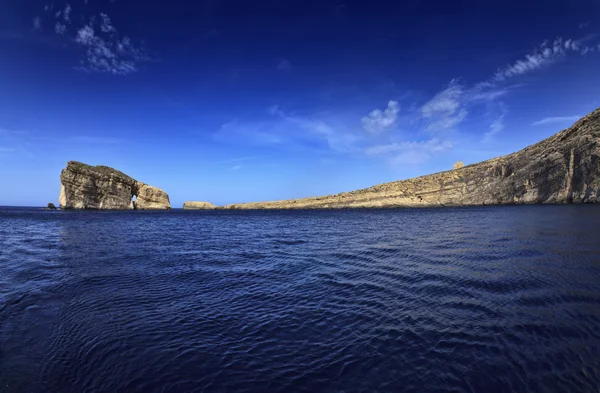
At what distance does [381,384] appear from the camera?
5.90 metres

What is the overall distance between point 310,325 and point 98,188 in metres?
125

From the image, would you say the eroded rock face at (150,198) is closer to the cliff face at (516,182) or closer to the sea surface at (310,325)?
the cliff face at (516,182)

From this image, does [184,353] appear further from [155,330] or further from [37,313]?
[37,313]

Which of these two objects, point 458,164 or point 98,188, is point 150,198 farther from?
point 458,164

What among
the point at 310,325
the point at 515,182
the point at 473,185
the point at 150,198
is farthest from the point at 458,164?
the point at 310,325

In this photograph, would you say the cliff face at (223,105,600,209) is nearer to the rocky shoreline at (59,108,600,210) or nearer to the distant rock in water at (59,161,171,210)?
the rocky shoreline at (59,108,600,210)

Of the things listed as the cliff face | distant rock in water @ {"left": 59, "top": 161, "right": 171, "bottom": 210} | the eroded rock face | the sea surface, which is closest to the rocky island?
the cliff face

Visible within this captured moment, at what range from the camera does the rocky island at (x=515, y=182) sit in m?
68.0

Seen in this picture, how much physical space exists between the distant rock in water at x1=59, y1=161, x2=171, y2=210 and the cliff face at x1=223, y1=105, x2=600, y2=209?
74.6 m

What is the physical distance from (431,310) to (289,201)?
151 meters

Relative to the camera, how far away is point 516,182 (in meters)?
92.2

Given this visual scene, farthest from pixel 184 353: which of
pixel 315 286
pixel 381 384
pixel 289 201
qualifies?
pixel 289 201

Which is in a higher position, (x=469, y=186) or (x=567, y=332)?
(x=469, y=186)

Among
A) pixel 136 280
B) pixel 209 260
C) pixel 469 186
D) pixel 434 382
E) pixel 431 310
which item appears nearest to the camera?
pixel 434 382
